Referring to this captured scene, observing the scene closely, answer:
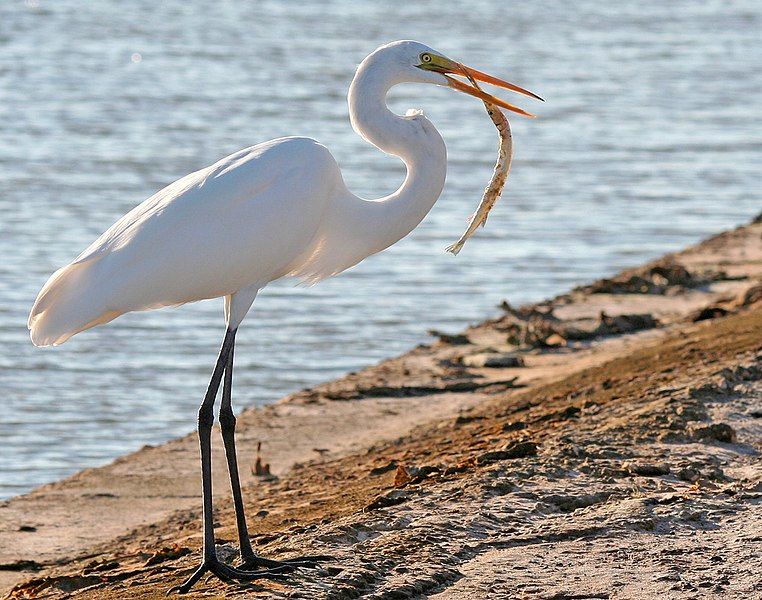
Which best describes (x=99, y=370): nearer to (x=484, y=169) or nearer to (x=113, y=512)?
(x=113, y=512)

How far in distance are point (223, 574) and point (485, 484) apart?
1222mm

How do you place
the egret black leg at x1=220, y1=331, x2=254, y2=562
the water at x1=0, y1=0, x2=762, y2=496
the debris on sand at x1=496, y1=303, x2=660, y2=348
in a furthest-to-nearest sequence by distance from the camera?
the debris on sand at x1=496, y1=303, x2=660, y2=348 → the water at x1=0, y1=0, x2=762, y2=496 → the egret black leg at x1=220, y1=331, x2=254, y2=562

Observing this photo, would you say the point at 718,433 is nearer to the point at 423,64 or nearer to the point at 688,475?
the point at 688,475

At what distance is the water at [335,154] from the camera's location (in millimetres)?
10094

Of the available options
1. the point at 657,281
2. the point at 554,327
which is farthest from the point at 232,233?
the point at 657,281

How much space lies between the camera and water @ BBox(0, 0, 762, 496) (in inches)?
397

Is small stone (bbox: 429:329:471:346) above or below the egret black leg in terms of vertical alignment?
below

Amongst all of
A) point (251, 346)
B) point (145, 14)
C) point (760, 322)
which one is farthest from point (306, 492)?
point (145, 14)

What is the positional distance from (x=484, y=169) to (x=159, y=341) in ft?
24.5

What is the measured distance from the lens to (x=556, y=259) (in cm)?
1350

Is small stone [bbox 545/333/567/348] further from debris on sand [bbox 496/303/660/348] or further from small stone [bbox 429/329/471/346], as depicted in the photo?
small stone [bbox 429/329/471/346]

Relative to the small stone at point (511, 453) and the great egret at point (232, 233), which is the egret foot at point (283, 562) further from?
the small stone at point (511, 453)

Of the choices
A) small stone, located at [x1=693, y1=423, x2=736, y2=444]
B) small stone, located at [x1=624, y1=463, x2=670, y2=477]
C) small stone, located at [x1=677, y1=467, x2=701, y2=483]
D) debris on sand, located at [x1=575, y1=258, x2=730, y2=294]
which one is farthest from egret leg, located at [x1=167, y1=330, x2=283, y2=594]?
debris on sand, located at [x1=575, y1=258, x2=730, y2=294]

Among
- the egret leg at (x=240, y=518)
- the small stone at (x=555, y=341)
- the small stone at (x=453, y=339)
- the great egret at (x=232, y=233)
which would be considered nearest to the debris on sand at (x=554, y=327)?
the small stone at (x=555, y=341)
